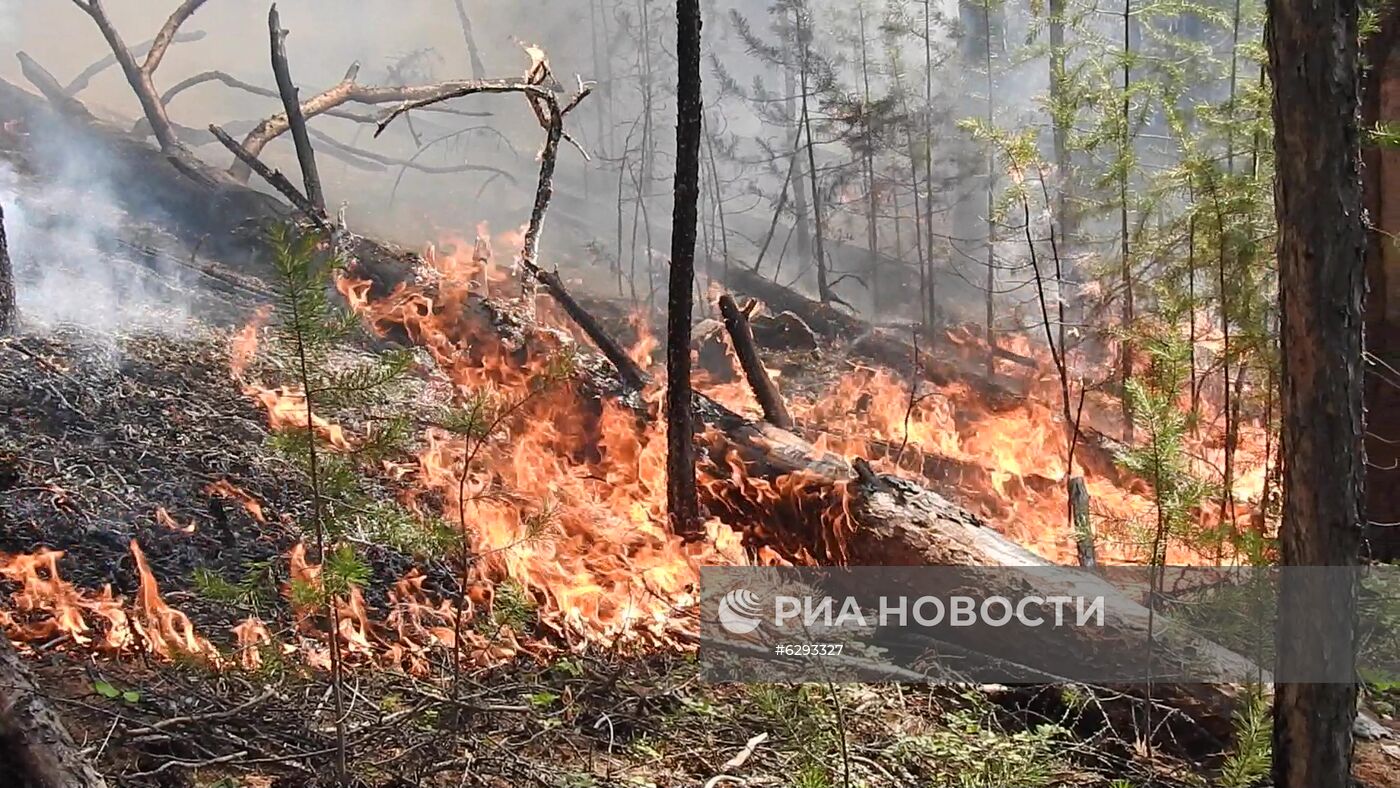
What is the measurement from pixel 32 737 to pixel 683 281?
3.05 metres

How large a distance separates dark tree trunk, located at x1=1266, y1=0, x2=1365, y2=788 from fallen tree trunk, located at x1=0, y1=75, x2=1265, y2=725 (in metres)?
0.62

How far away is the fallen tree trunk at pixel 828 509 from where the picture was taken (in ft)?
10.8

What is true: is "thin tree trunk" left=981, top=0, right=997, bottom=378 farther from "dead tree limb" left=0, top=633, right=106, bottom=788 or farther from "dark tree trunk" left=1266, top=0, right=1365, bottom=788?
"dead tree limb" left=0, top=633, right=106, bottom=788

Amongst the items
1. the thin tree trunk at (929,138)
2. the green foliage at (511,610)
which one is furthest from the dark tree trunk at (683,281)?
→ the thin tree trunk at (929,138)

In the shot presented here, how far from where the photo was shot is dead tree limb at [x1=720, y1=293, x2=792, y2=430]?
494 centimetres

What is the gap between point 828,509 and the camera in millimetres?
3906

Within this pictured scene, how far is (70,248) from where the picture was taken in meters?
5.55

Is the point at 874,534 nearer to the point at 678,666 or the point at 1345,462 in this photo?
the point at 678,666

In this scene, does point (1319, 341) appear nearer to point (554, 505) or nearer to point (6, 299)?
point (554, 505)

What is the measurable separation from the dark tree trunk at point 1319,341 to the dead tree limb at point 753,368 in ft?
9.84

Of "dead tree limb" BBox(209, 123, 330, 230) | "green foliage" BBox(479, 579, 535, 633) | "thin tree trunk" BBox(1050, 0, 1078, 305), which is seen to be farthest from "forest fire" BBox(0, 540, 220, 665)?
"thin tree trunk" BBox(1050, 0, 1078, 305)

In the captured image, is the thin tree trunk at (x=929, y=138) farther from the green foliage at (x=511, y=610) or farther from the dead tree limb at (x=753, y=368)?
the green foliage at (x=511, y=610)

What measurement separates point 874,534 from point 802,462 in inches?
26.0

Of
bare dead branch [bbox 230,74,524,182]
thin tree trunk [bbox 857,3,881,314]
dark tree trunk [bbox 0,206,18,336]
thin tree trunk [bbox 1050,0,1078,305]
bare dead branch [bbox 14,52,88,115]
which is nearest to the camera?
dark tree trunk [bbox 0,206,18,336]
